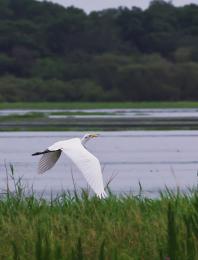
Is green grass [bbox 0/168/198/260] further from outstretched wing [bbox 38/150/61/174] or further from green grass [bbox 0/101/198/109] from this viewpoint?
green grass [bbox 0/101/198/109]

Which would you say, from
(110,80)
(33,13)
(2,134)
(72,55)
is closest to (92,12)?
(33,13)

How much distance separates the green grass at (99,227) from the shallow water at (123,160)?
3.25 ft

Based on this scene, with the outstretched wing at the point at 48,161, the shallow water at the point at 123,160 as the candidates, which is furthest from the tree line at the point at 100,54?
the outstretched wing at the point at 48,161

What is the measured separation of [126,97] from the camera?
58375 millimetres

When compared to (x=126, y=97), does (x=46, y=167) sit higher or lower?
higher

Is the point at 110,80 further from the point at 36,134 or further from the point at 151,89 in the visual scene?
the point at 36,134

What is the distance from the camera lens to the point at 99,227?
10.1 meters

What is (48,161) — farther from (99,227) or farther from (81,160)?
(99,227)

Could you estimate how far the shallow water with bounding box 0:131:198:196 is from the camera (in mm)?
16547

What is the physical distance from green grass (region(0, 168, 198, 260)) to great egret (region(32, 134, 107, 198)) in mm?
148

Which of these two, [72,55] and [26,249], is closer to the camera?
[26,249]

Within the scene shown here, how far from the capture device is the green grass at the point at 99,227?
28.7 feet

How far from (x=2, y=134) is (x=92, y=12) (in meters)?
44.8

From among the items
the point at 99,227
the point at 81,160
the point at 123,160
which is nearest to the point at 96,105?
the point at 123,160
